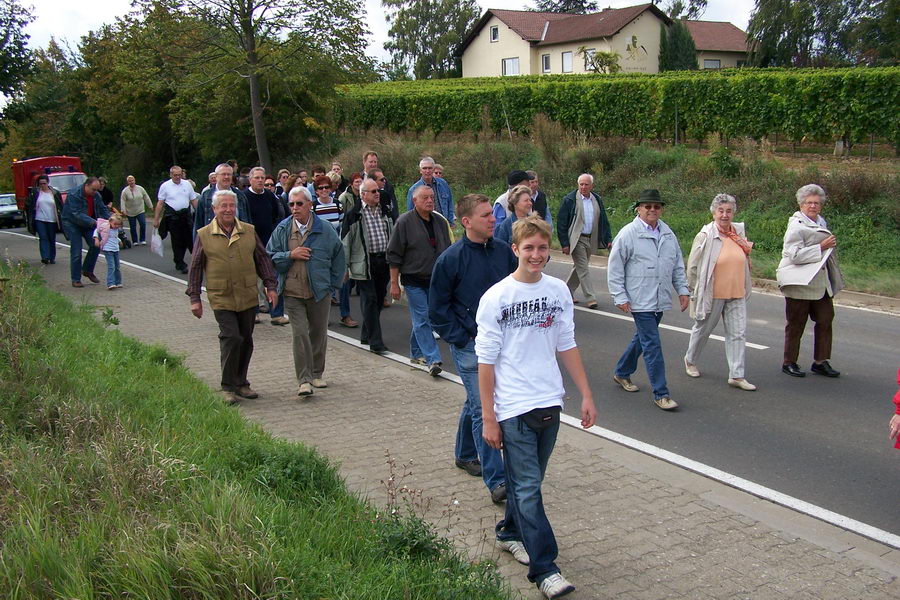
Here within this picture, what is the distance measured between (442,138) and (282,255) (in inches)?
1030

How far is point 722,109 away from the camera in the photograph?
22.8m

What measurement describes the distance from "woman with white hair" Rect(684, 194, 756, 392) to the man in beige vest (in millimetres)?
3983

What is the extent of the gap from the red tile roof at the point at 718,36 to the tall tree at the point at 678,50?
840 cm

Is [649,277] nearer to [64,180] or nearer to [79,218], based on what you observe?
[79,218]

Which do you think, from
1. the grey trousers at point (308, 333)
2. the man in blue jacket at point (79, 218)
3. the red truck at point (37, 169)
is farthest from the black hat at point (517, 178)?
the red truck at point (37, 169)

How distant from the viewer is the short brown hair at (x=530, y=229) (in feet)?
14.8

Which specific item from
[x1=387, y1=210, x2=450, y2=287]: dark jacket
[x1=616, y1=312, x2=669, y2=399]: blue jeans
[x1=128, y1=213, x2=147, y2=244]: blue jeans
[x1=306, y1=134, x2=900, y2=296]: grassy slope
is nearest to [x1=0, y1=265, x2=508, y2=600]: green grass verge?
[x1=387, y1=210, x2=450, y2=287]: dark jacket

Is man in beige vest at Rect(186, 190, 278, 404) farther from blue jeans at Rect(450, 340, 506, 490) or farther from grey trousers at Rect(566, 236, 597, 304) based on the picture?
grey trousers at Rect(566, 236, 597, 304)

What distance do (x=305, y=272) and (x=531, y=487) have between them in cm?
437

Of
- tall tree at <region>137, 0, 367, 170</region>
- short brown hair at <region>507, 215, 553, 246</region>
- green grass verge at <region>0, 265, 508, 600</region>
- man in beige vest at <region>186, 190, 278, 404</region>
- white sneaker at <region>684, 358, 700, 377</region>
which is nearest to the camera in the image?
green grass verge at <region>0, 265, 508, 600</region>

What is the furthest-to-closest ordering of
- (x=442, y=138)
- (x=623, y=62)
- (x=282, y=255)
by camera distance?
(x=623, y=62), (x=442, y=138), (x=282, y=255)

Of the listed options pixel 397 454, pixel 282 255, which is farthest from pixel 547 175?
pixel 397 454

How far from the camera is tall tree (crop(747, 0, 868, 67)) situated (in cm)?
5688

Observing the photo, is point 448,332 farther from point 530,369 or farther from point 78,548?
point 78,548
